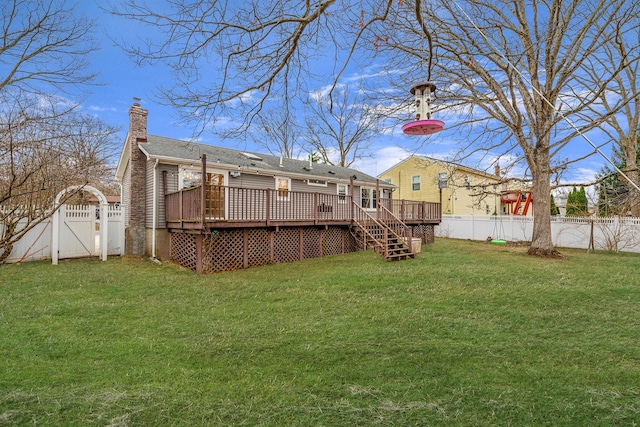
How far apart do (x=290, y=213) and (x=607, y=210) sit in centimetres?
1467

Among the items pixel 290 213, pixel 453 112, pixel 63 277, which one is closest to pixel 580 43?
pixel 453 112

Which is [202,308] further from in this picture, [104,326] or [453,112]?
[453,112]

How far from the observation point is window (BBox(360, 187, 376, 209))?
19375mm

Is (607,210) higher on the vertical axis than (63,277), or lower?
higher

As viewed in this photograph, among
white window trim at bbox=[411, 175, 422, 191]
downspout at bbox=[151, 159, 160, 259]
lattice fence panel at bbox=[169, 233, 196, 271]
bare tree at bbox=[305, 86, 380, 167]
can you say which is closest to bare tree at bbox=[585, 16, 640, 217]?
white window trim at bbox=[411, 175, 422, 191]

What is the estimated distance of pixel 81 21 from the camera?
7.79 meters

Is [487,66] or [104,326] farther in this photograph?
[487,66]

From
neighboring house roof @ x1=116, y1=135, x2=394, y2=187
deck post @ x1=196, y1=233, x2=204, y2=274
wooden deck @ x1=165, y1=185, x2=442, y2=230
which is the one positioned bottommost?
deck post @ x1=196, y1=233, x2=204, y2=274

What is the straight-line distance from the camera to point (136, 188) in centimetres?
1195

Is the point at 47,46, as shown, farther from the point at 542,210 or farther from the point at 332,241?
the point at 542,210

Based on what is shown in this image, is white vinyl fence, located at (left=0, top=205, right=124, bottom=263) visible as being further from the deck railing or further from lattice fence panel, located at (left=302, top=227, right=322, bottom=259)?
lattice fence panel, located at (left=302, top=227, right=322, bottom=259)

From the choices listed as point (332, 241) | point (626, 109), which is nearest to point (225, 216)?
point (332, 241)

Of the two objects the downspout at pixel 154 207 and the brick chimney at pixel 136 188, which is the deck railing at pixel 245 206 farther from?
the brick chimney at pixel 136 188

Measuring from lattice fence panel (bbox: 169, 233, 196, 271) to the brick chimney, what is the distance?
1.31 meters
